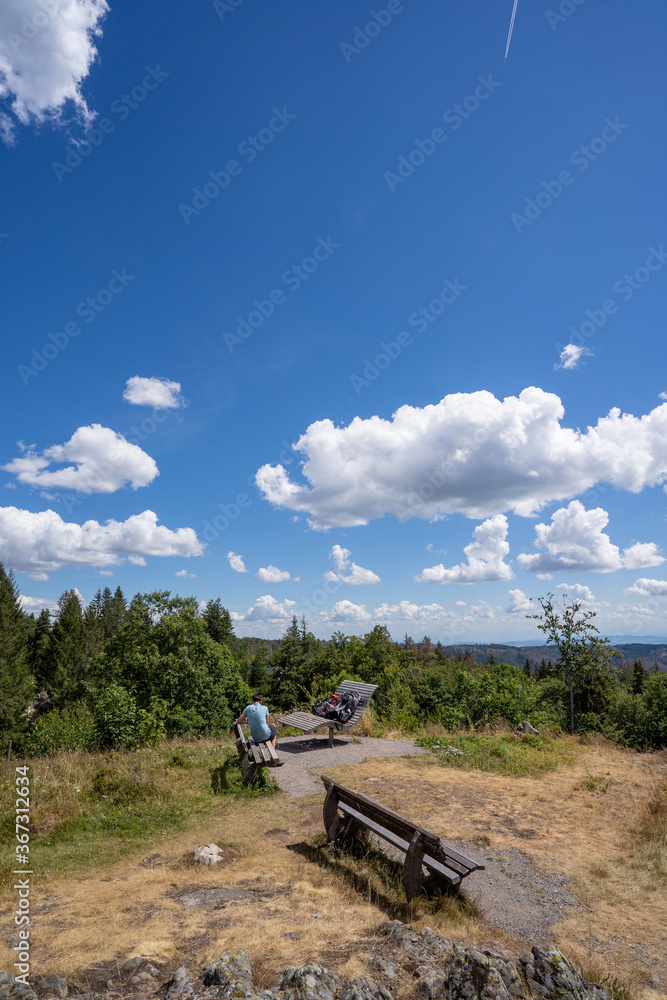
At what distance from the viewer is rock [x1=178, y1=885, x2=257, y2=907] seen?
4.48 meters

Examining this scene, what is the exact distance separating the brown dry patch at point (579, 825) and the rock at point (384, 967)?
3.64ft

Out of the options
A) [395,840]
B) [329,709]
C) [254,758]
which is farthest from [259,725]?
[329,709]

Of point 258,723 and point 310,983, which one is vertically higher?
point 258,723

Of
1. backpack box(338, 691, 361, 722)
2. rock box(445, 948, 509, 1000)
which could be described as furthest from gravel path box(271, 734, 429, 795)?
rock box(445, 948, 509, 1000)

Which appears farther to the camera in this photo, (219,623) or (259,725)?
(219,623)

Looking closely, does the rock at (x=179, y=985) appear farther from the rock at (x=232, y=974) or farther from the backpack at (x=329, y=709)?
the backpack at (x=329, y=709)

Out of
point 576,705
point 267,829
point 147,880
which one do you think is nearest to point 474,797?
point 267,829

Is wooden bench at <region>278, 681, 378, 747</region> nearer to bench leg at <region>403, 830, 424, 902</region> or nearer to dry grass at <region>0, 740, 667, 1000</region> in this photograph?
dry grass at <region>0, 740, 667, 1000</region>

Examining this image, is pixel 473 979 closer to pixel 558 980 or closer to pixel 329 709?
pixel 558 980

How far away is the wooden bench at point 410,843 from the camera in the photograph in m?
4.52

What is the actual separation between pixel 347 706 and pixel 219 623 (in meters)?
47.5

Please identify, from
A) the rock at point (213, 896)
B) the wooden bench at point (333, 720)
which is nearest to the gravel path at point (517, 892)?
the rock at point (213, 896)

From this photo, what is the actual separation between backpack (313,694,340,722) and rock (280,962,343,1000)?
28.8 ft

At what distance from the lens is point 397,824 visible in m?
5.09
